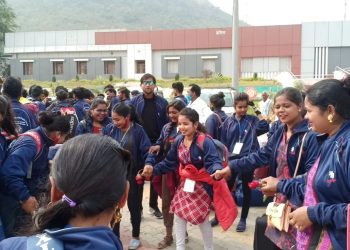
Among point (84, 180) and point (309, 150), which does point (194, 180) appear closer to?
point (309, 150)

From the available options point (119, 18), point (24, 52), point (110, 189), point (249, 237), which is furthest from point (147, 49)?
point (119, 18)

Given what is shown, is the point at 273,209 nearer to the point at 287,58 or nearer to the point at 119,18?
the point at 287,58

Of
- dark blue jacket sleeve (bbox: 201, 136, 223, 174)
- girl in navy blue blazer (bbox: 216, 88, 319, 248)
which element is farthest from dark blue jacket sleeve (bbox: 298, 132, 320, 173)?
dark blue jacket sleeve (bbox: 201, 136, 223, 174)

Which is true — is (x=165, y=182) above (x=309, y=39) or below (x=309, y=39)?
below

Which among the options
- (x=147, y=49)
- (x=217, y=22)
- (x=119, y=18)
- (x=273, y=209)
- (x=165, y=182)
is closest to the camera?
(x=273, y=209)

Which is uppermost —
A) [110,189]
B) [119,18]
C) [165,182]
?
[119,18]

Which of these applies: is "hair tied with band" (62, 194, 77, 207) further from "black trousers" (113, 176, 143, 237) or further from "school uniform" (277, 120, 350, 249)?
"black trousers" (113, 176, 143, 237)

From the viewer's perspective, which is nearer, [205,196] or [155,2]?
[205,196]

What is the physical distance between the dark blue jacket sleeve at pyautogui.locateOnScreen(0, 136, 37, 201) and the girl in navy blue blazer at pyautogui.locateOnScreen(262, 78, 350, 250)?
1.98 m

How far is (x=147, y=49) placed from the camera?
129 feet

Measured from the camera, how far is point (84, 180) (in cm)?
136

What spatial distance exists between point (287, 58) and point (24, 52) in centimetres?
2496

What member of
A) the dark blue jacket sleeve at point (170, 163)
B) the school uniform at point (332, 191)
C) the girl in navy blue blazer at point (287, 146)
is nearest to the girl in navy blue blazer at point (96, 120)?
the dark blue jacket sleeve at point (170, 163)

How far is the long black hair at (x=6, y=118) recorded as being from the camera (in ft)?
11.3
